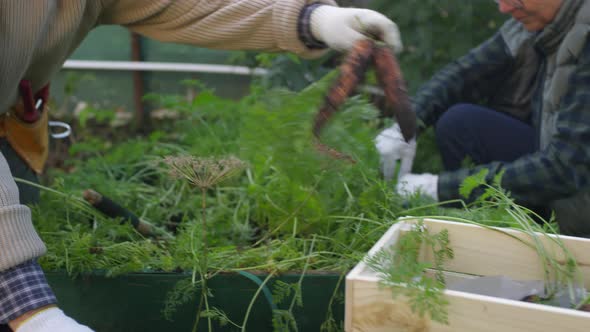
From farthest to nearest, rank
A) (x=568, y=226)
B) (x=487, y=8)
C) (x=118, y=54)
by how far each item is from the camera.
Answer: (x=118, y=54), (x=487, y=8), (x=568, y=226)

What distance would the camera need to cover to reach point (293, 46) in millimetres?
1536

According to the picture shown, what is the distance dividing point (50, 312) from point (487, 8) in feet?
8.01

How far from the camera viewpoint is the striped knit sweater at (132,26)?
129 centimetres

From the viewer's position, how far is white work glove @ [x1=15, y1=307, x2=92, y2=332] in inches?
38.7

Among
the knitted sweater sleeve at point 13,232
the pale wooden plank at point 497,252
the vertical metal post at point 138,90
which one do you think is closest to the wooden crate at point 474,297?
the pale wooden plank at point 497,252

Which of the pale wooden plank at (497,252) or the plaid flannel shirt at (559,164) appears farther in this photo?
the plaid flannel shirt at (559,164)

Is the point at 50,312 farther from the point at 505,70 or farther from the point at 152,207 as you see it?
the point at 505,70

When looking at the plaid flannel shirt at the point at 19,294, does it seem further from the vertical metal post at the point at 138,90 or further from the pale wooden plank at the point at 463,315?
the vertical metal post at the point at 138,90

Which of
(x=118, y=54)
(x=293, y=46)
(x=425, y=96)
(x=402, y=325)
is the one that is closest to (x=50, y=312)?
(x=402, y=325)

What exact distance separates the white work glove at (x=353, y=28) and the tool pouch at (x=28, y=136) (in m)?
0.90

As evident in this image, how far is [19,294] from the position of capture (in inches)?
39.4

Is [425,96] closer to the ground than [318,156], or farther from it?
closer to the ground

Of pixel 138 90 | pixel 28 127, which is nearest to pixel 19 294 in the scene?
pixel 28 127

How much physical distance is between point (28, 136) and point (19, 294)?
857 mm
